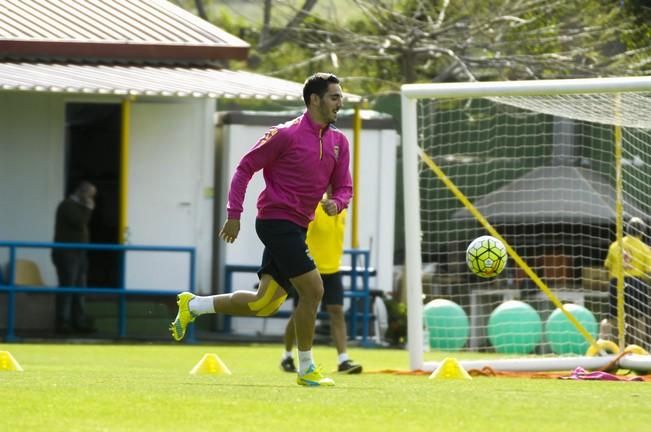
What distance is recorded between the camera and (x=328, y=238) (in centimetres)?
1403

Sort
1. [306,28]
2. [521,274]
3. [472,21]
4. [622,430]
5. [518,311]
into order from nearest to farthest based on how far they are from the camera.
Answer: [622,430]
[518,311]
[521,274]
[472,21]
[306,28]

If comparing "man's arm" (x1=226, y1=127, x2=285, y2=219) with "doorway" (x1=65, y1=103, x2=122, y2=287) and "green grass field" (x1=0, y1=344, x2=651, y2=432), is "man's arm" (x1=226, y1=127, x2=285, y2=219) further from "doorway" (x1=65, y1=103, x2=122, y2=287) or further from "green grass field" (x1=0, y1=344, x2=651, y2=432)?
"doorway" (x1=65, y1=103, x2=122, y2=287)

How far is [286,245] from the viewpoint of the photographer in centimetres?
989

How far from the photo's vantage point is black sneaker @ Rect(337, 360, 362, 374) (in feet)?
42.1

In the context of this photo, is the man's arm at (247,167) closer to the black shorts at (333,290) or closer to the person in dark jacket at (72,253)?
the black shorts at (333,290)

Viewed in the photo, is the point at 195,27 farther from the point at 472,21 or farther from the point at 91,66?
the point at 472,21

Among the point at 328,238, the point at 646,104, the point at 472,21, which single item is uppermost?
the point at 472,21

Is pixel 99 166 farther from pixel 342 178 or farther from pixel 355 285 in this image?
pixel 342 178

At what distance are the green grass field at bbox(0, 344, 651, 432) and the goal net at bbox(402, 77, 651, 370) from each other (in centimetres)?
245

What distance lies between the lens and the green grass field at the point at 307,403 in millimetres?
7340

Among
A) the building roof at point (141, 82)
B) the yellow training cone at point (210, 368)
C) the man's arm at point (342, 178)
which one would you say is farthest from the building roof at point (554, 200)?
the man's arm at point (342, 178)

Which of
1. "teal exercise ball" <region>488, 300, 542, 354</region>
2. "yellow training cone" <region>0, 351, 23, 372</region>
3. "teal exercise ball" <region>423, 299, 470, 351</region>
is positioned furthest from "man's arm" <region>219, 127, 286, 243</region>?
"teal exercise ball" <region>423, 299, 470, 351</region>

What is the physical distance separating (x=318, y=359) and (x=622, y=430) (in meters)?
9.22

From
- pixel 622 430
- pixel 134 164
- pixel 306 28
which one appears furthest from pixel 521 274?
pixel 622 430
